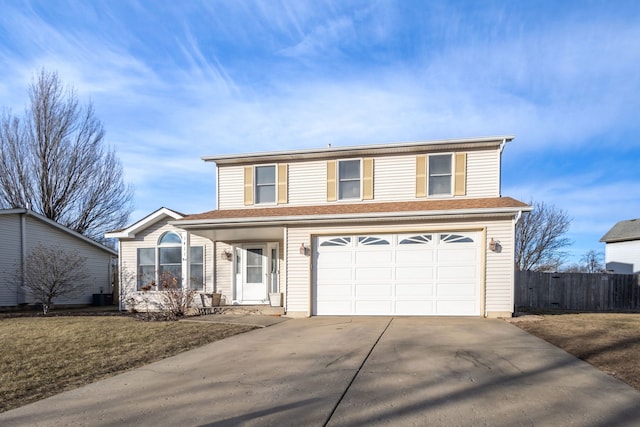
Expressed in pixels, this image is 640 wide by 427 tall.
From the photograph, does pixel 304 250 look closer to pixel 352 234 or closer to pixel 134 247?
pixel 352 234

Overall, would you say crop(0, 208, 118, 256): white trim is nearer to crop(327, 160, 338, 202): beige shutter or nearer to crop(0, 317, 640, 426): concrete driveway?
crop(327, 160, 338, 202): beige shutter

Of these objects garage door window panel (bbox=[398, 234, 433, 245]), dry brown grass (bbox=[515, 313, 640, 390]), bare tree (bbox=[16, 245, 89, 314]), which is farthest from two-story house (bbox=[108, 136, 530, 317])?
bare tree (bbox=[16, 245, 89, 314])

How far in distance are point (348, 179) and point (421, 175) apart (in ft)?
7.84

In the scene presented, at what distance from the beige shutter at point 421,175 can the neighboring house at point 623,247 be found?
1964cm

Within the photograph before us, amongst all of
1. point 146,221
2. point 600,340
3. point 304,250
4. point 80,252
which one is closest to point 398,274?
point 304,250

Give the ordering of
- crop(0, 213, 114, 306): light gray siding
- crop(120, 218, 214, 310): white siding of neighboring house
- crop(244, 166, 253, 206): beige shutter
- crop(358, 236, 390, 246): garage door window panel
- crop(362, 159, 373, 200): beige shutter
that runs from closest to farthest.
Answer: crop(358, 236, 390, 246): garage door window panel → crop(362, 159, 373, 200): beige shutter → crop(244, 166, 253, 206): beige shutter → crop(120, 218, 214, 310): white siding of neighboring house → crop(0, 213, 114, 306): light gray siding

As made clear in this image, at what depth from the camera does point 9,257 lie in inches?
645

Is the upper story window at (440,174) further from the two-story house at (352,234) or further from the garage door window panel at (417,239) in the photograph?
the garage door window panel at (417,239)

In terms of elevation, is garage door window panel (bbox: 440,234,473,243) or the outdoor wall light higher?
garage door window panel (bbox: 440,234,473,243)

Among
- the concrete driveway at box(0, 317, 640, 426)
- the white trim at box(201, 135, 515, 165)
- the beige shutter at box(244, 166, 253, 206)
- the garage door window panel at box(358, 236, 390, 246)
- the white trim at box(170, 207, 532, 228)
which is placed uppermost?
the white trim at box(201, 135, 515, 165)

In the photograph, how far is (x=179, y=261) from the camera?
14914mm

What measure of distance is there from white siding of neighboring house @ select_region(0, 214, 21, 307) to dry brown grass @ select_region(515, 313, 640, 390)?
1815 centimetres

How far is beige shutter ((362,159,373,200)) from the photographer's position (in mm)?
13633

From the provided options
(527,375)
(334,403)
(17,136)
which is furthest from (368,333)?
(17,136)
